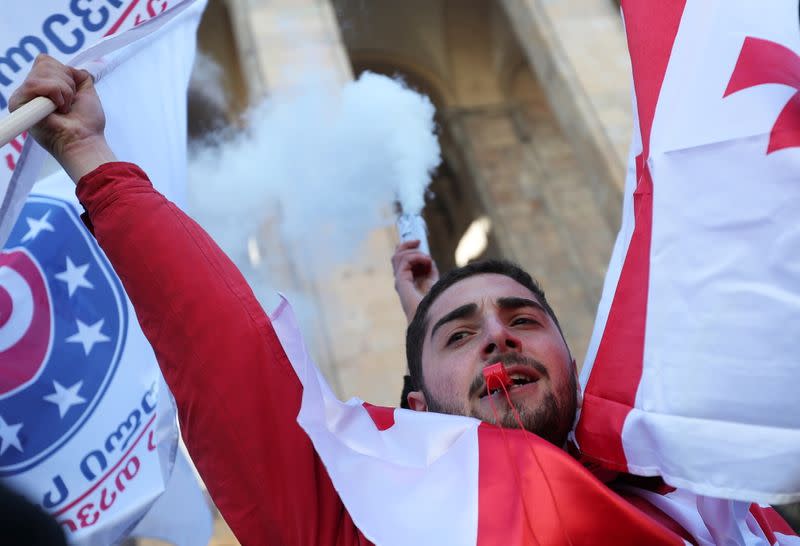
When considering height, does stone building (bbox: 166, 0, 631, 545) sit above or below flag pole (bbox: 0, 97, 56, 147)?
below

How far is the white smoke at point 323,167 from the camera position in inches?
123

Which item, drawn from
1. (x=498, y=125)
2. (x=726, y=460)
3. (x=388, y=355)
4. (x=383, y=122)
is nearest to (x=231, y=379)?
(x=726, y=460)

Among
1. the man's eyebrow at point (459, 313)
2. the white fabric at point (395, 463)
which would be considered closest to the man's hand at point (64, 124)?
the white fabric at point (395, 463)

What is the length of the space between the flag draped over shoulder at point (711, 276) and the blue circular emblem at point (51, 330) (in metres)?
1.48

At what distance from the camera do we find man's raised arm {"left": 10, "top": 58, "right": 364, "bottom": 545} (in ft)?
4.36

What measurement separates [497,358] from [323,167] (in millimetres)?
2331

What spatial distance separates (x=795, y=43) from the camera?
1.39 m

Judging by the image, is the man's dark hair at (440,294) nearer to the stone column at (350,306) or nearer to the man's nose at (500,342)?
the man's nose at (500,342)

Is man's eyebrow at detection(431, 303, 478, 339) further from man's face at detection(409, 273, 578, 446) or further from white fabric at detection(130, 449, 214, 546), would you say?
white fabric at detection(130, 449, 214, 546)

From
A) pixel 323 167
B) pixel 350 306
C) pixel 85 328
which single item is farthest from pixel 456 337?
pixel 350 306

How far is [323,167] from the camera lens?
376 centimetres

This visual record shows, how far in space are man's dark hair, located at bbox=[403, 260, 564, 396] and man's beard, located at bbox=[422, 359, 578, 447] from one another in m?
0.30

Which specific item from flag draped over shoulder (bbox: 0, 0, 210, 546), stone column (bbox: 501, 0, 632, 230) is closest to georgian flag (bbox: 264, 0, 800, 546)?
flag draped over shoulder (bbox: 0, 0, 210, 546)

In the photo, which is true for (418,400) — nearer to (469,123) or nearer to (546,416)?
(546,416)
